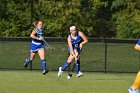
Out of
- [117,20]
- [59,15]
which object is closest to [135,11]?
[117,20]

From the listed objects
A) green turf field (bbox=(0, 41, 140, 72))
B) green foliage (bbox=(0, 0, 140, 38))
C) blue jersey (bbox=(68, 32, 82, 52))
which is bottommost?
green turf field (bbox=(0, 41, 140, 72))

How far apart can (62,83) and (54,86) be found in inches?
40.0

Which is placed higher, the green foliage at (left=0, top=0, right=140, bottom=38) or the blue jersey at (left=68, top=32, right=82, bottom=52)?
the blue jersey at (left=68, top=32, right=82, bottom=52)

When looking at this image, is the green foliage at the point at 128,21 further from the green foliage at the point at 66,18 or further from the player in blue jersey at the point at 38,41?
the player in blue jersey at the point at 38,41

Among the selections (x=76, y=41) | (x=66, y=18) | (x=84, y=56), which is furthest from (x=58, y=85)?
(x=66, y=18)

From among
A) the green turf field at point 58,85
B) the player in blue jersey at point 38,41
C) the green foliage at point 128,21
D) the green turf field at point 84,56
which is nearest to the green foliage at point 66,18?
the green foliage at point 128,21

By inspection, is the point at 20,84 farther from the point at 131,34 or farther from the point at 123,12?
the point at 123,12

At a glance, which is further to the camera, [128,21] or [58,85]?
[128,21]

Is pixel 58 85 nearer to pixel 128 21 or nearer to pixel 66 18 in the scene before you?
pixel 66 18

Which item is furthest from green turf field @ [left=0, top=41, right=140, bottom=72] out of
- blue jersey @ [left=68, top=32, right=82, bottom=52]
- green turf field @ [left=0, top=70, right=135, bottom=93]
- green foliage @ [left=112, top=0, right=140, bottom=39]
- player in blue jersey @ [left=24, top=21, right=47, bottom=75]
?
green foliage @ [left=112, top=0, right=140, bottom=39]

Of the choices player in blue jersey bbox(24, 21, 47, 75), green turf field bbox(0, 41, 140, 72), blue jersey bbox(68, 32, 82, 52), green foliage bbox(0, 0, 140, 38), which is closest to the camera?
blue jersey bbox(68, 32, 82, 52)

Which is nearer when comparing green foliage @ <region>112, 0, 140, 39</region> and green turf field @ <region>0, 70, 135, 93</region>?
green turf field @ <region>0, 70, 135, 93</region>

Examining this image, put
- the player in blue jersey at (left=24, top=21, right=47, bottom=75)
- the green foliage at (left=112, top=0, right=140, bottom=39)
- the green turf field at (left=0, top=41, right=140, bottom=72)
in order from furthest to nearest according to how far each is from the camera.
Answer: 1. the green foliage at (left=112, top=0, right=140, bottom=39)
2. the green turf field at (left=0, top=41, right=140, bottom=72)
3. the player in blue jersey at (left=24, top=21, right=47, bottom=75)

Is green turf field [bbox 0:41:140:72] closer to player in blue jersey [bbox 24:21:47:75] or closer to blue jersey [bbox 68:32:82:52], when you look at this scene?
player in blue jersey [bbox 24:21:47:75]
